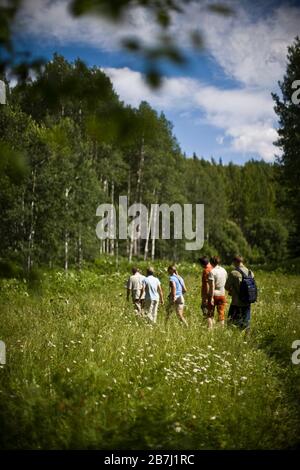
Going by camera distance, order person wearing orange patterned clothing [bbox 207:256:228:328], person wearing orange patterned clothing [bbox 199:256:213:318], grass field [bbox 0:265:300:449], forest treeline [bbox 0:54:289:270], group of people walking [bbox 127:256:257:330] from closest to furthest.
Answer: forest treeline [bbox 0:54:289:270]
grass field [bbox 0:265:300:449]
group of people walking [bbox 127:256:257:330]
person wearing orange patterned clothing [bbox 207:256:228:328]
person wearing orange patterned clothing [bbox 199:256:213:318]

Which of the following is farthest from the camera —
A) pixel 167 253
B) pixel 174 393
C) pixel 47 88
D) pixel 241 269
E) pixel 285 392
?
pixel 167 253

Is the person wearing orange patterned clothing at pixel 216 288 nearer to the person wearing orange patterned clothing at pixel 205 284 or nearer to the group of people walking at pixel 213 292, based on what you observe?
the group of people walking at pixel 213 292

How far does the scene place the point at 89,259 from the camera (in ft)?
99.4

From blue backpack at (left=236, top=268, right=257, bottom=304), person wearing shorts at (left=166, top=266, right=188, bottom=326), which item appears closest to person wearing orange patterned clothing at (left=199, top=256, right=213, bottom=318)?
person wearing shorts at (left=166, top=266, right=188, bottom=326)

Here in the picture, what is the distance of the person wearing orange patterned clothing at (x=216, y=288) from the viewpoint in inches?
356

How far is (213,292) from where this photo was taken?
9.14 m

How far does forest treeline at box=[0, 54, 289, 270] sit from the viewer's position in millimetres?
1979


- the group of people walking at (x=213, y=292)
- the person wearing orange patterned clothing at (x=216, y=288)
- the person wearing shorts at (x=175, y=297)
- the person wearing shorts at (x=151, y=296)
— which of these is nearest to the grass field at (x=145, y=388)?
the group of people walking at (x=213, y=292)

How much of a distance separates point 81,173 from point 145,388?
22.0 metres

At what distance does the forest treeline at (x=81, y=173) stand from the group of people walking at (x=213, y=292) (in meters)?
3.46

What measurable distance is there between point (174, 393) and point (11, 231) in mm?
19546

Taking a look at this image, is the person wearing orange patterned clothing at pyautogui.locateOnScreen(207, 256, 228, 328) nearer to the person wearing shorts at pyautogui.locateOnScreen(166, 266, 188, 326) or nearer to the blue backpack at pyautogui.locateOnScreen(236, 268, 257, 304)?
the blue backpack at pyautogui.locateOnScreen(236, 268, 257, 304)

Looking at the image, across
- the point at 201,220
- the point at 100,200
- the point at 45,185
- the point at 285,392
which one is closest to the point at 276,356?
the point at 285,392

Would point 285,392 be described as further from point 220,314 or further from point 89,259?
point 89,259
